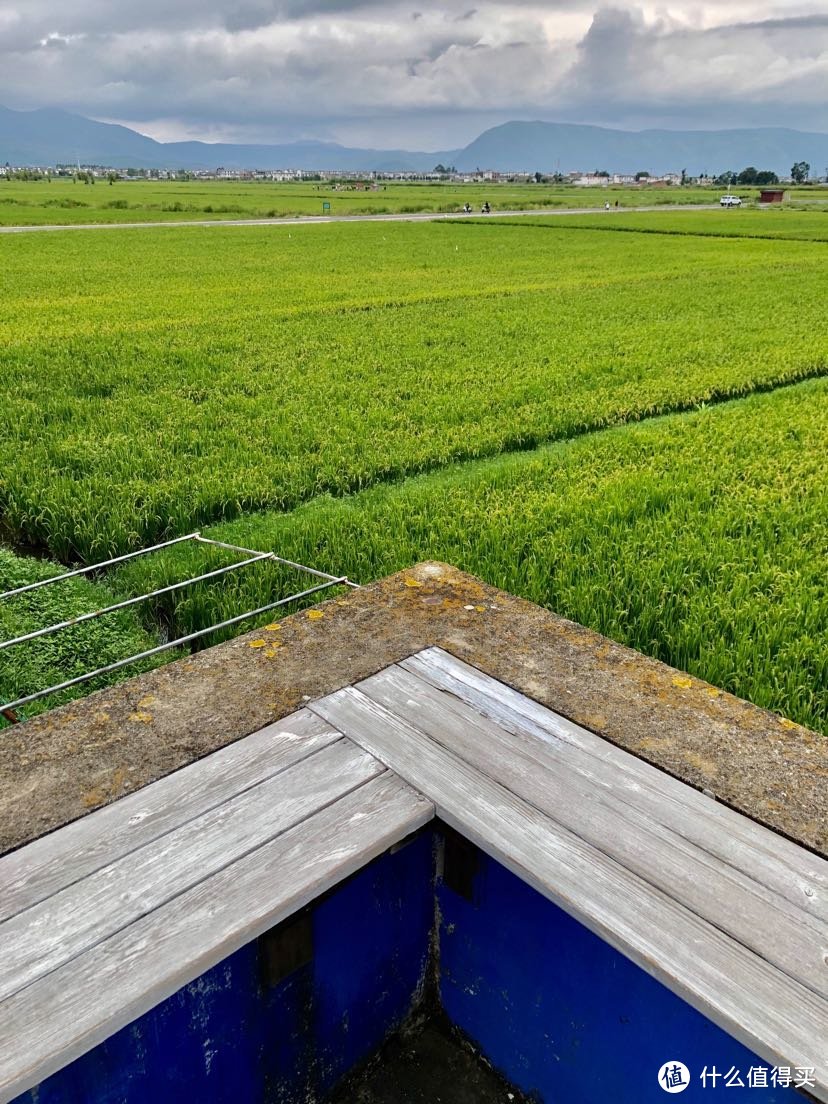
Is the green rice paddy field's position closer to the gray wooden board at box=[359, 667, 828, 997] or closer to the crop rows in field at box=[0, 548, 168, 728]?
the crop rows in field at box=[0, 548, 168, 728]

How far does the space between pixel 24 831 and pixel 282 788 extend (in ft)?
2.06

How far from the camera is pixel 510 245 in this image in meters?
30.3

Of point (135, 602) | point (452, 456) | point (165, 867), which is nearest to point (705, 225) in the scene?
point (452, 456)

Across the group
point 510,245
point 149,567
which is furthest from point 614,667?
point 510,245

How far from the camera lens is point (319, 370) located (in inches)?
392

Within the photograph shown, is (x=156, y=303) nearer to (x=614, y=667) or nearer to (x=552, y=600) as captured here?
(x=552, y=600)

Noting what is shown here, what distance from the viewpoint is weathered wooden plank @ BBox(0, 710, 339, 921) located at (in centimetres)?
181

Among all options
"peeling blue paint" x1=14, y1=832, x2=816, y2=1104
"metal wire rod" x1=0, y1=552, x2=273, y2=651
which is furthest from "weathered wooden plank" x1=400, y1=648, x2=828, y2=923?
"metal wire rod" x1=0, y1=552, x2=273, y2=651

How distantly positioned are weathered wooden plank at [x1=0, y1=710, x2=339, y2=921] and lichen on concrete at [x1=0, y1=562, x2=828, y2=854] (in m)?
0.06

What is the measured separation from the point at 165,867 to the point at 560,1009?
3.47 ft

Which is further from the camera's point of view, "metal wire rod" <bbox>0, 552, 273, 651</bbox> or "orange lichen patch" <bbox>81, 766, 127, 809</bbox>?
"metal wire rod" <bbox>0, 552, 273, 651</bbox>

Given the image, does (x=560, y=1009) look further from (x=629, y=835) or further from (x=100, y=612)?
(x=100, y=612)
